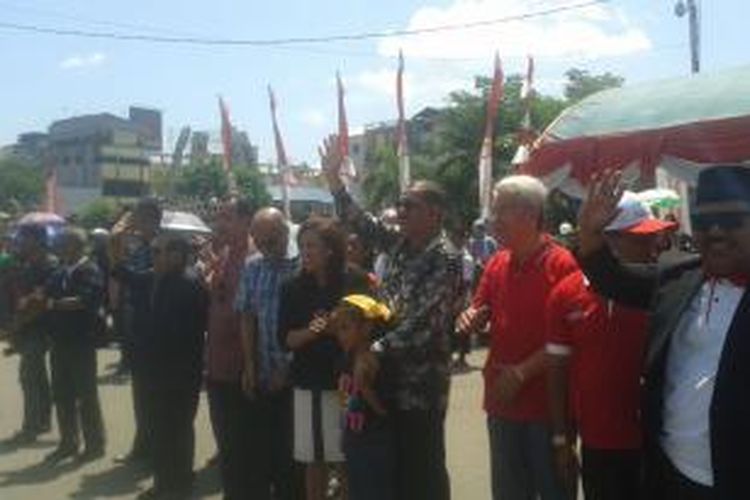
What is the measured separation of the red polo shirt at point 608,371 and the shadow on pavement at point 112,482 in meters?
4.31

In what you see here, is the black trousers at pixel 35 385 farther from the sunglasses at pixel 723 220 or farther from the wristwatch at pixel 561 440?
Answer: the sunglasses at pixel 723 220

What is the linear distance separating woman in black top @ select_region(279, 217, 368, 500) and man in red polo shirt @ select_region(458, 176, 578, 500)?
36.4 inches

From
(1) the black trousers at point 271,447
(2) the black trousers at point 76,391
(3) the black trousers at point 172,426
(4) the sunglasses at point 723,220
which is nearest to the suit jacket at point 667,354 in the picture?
(4) the sunglasses at point 723,220

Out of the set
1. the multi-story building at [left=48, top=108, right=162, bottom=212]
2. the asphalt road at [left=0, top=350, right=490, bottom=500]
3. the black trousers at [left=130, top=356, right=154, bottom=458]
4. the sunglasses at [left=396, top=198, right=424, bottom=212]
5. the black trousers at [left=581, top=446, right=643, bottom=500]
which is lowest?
the asphalt road at [left=0, top=350, right=490, bottom=500]

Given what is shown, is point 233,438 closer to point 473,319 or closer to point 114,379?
point 473,319

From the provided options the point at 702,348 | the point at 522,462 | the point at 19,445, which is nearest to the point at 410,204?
the point at 522,462

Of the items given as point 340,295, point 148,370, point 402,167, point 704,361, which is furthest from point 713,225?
point 402,167

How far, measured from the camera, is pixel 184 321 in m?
7.39

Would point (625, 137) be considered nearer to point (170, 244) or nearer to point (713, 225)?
point (170, 244)

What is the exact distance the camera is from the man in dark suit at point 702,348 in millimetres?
3340

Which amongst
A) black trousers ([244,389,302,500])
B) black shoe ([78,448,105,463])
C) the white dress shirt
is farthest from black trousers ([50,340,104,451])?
A: the white dress shirt

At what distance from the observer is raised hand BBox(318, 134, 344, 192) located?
589cm

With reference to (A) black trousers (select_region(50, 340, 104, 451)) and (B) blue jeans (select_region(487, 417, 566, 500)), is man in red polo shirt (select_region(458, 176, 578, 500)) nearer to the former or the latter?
(B) blue jeans (select_region(487, 417, 566, 500))

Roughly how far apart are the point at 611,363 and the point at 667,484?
2.33 ft
